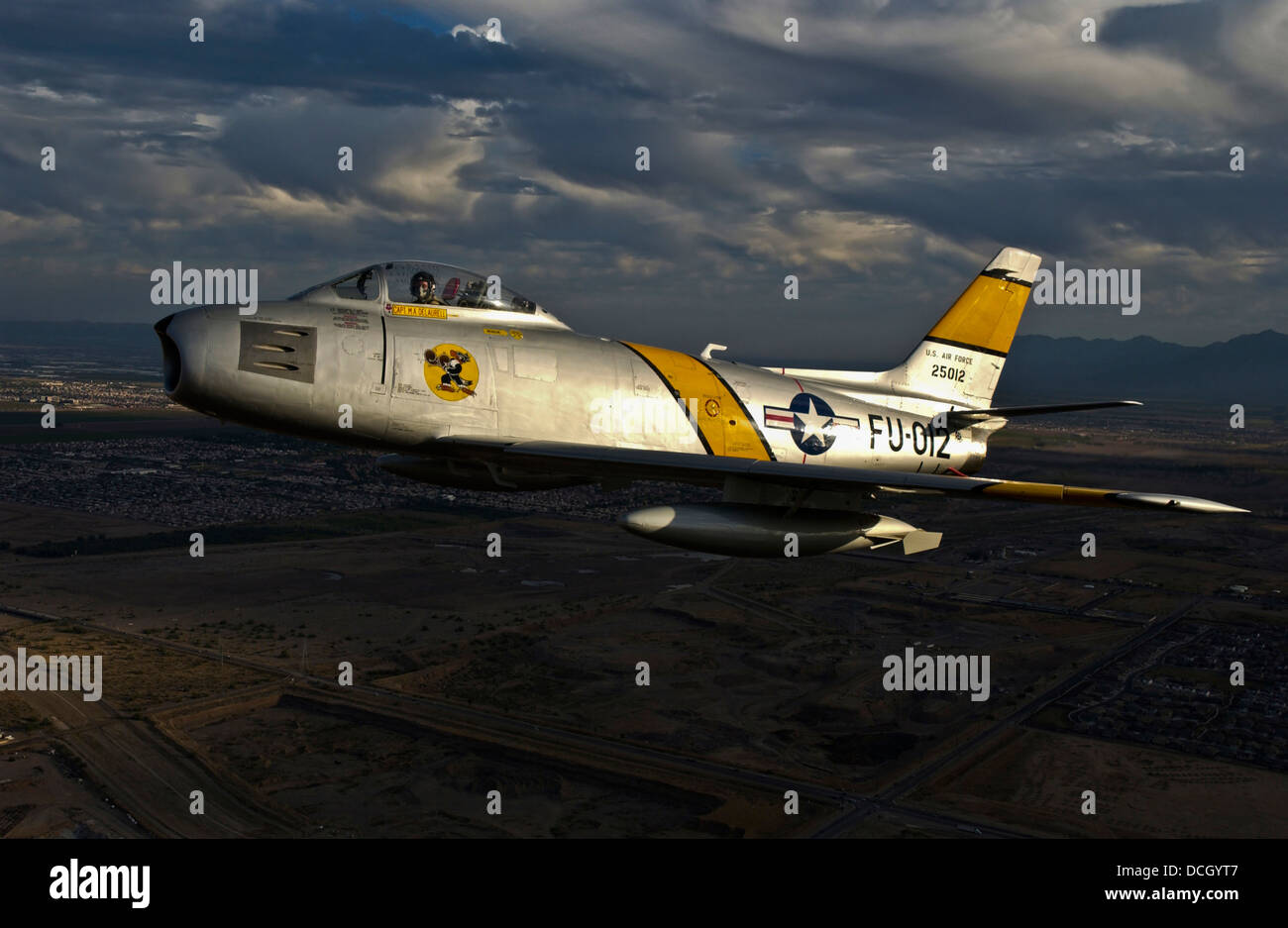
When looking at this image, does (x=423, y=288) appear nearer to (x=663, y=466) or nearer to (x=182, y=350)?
(x=182, y=350)

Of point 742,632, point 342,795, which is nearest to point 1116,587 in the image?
point 742,632

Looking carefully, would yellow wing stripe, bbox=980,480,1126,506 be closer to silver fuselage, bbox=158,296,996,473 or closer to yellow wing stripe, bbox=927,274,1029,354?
silver fuselage, bbox=158,296,996,473

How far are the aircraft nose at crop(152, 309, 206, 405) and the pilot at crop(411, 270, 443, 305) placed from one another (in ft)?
12.8

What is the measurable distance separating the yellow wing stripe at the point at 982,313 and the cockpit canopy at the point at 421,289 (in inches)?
507

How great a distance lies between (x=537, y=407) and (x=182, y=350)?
6.50 metres

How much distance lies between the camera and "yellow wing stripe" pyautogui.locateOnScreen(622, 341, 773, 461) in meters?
21.2

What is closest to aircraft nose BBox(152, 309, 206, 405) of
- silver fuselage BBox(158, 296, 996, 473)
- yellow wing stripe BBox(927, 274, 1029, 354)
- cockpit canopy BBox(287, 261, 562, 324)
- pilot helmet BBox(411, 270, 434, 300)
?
silver fuselage BBox(158, 296, 996, 473)

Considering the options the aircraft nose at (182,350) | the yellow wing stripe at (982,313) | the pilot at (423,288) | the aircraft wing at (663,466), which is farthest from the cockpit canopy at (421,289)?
the yellow wing stripe at (982,313)

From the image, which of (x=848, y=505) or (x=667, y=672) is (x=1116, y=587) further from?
(x=848, y=505)

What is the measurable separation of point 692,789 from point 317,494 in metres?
107

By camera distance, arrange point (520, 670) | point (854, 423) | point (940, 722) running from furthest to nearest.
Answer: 1. point (520, 670)
2. point (940, 722)
3. point (854, 423)

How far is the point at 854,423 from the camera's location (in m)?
23.8

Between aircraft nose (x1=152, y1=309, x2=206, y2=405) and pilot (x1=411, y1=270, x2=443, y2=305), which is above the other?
pilot (x1=411, y1=270, x2=443, y2=305)

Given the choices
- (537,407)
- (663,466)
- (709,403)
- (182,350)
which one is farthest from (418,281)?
(709,403)
